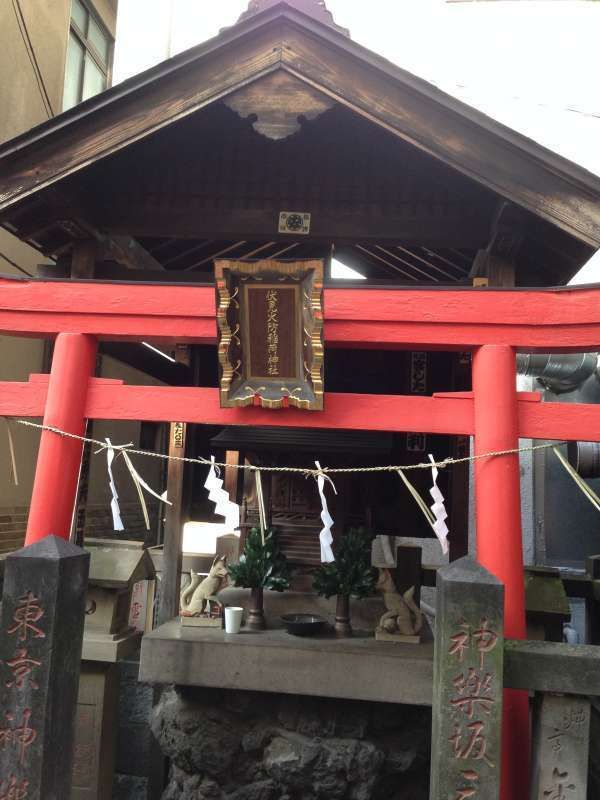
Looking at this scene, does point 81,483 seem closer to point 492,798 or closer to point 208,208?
point 208,208

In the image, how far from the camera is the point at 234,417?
187 inches

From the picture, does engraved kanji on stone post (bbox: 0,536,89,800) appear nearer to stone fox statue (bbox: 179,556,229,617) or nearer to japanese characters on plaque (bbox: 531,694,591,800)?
stone fox statue (bbox: 179,556,229,617)

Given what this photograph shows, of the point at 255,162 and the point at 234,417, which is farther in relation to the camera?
the point at 255,162

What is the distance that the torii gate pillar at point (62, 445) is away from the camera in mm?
4605

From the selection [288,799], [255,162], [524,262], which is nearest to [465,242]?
[524,262]

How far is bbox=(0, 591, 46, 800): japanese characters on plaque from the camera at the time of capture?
319 cm

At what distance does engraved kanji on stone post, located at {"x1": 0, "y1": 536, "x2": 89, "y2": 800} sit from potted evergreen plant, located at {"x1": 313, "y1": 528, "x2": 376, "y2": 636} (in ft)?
8.80

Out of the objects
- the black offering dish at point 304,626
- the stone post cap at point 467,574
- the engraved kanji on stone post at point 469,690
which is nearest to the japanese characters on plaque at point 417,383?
the black offering dish at point 304,626

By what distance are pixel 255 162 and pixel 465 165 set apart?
195cm

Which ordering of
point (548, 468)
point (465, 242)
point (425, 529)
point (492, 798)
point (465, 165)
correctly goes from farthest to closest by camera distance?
point (548, 468) → point (425, 529) → point (465, 242) → point (465, 165) → point (492, 798)

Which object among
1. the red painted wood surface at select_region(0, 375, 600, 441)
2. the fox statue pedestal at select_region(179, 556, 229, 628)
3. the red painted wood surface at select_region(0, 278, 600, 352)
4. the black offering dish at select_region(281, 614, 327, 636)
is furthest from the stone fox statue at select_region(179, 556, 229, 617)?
the red painted wood surface at select_region(0, 278, 600, 352)

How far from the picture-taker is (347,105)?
4.51 m

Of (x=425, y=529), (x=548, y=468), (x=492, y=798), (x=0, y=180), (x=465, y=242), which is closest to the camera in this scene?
(x=492, y=798)

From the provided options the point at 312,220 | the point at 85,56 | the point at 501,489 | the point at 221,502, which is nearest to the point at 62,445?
the point at 221,502
